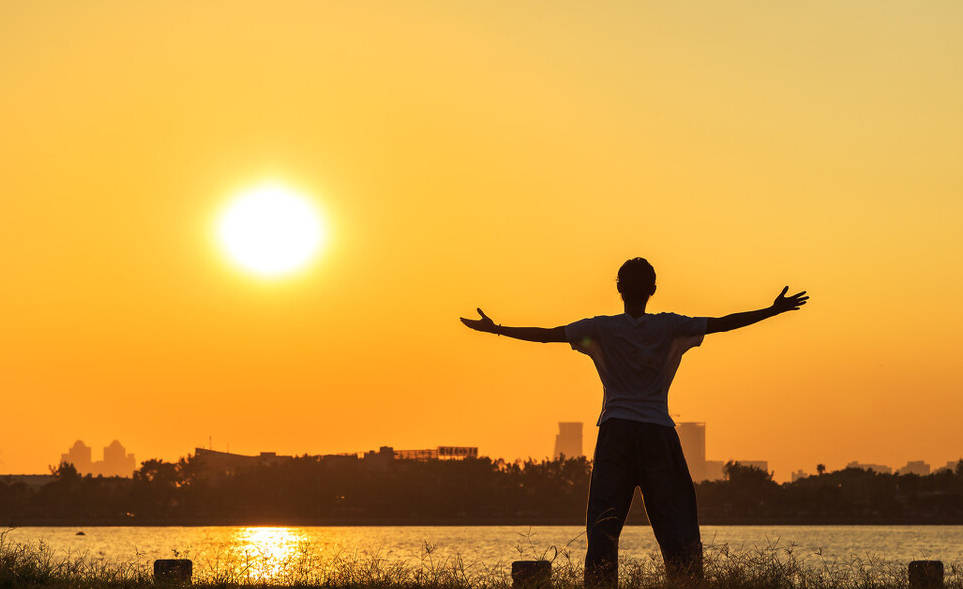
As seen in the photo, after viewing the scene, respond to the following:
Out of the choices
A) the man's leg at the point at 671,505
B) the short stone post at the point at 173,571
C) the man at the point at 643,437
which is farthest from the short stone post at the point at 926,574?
the short stone post at the point at 173,571

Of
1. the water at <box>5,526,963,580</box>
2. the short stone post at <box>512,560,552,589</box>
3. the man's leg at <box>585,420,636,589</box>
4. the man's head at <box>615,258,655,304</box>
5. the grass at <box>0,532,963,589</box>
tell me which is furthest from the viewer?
the water at <box>5,526,963,580</box>

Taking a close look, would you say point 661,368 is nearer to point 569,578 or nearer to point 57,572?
point 569,578

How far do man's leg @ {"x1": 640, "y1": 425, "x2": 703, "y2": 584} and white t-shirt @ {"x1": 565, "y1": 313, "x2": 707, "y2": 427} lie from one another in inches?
7.9

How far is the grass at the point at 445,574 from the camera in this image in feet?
36.7

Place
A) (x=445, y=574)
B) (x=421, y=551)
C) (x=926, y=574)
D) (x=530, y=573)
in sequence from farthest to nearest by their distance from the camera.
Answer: (x=421, y=551) → (x=445, y=574) → (x=926, y=574) → (x=530, y=573)

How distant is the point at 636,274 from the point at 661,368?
2.64 feet

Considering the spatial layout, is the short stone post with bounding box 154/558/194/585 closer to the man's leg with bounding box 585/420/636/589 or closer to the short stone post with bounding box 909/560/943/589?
the man's leg with bounding box 585/420/636/589

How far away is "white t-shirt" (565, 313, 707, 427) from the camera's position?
10.1 meters

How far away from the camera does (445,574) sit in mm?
12570

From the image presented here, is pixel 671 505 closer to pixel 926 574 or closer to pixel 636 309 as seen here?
pixel 636 309

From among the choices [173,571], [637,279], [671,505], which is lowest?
[173,571]

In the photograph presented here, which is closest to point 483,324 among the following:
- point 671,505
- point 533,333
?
point 533,333

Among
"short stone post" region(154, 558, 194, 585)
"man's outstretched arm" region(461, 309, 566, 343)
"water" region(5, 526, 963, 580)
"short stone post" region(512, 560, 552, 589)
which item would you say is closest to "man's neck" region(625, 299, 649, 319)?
"man's outstretched arm" region(461, 309, 566, 343)

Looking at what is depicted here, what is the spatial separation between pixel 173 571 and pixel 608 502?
5.34 metres
